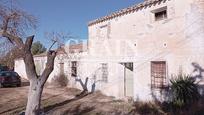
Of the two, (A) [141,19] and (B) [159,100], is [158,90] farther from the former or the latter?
A: (A) [141,19]

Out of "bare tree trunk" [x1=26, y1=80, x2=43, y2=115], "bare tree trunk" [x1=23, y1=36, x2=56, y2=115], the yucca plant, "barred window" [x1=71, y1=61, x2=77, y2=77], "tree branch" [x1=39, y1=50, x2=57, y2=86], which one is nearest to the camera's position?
"bare tree trunk" [x1=23, y1=36, x2=56, y2=115]

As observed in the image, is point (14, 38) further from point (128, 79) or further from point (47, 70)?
point (128, 79)

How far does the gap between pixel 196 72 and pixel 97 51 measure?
867cm

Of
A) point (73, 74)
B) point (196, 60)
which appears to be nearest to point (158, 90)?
point (196, 60)

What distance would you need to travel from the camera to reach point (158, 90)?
1266cm

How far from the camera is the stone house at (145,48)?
1111 cm

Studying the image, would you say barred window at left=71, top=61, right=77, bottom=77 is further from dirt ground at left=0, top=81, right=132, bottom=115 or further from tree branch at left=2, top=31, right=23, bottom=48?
tree branch at left=2, top=31, right=23, bottom=48

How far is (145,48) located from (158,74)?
1.61 meters

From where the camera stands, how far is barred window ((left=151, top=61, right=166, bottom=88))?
1259 centimetres

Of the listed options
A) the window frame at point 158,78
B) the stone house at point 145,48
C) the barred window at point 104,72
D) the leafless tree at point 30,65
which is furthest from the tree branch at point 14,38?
the barred window at point 104,72

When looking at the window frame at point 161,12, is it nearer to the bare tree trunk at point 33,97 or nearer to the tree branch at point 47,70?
the tree branch at point 47,70

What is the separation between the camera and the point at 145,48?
44.7 ft

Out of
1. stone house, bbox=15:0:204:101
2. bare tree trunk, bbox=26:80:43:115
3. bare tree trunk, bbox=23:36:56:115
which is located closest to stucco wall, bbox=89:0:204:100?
stone house, bbox=15:0:204:101

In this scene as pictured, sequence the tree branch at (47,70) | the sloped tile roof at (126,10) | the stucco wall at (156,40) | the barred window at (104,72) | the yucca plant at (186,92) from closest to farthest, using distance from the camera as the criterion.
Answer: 1. the tree branch at (47,70)
2. the yucca plant at (186,92)
3. the stucco wall at (156,40)
4. the sloped tile roof at (126,10)
5. the barred window at (104,72)
